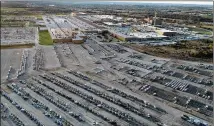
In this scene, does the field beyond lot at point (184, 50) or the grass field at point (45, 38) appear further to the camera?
the grass field at point (45, 38)

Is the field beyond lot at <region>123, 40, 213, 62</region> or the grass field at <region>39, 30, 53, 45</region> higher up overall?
the grass field at <region>39, 30, 53, 45</region>

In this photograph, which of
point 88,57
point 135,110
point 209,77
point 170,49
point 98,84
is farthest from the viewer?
point 170,49

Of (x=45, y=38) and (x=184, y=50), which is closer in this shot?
(x=184, y=50)

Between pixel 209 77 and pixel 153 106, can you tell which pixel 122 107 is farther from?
pixel 209 77

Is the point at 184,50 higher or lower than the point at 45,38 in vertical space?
lower

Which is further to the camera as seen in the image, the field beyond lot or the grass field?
the grass field

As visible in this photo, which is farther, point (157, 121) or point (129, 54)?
point (129, 54)

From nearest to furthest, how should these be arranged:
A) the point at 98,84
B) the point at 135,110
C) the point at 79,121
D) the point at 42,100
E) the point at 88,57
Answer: the point at 79,121 → the point at 135,110 → the point at 42,100 → the point at 98,84 → the point at 88,57

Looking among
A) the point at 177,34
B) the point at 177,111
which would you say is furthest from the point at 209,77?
the point at 177,34
